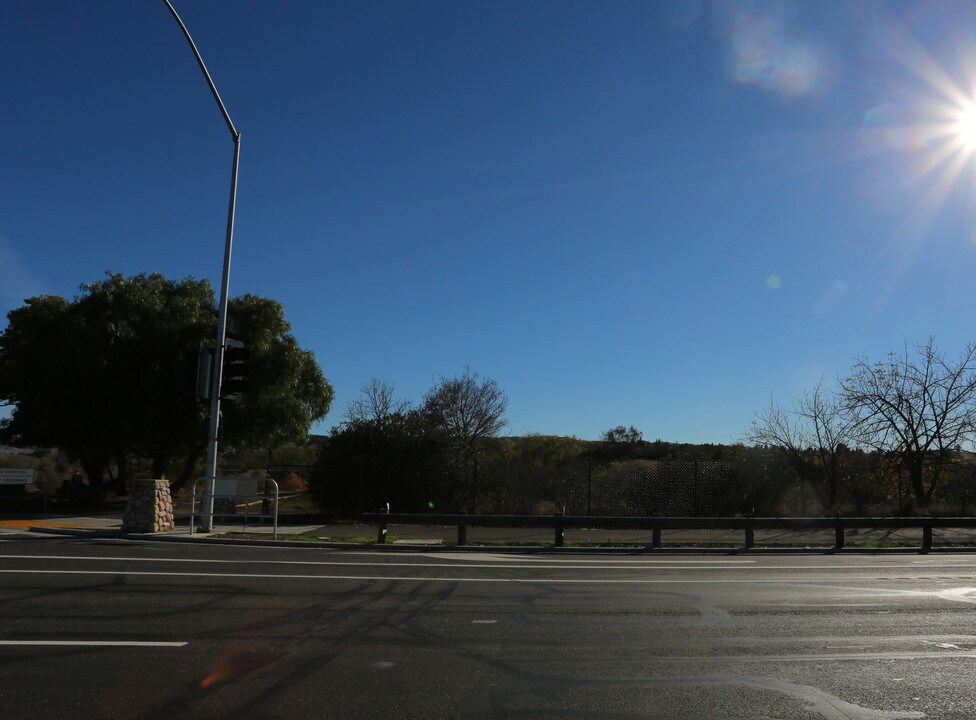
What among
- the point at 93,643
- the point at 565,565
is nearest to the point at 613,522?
the point at 565,565

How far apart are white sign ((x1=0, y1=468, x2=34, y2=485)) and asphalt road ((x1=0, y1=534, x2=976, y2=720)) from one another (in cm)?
1186

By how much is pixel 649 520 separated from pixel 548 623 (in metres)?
10.2

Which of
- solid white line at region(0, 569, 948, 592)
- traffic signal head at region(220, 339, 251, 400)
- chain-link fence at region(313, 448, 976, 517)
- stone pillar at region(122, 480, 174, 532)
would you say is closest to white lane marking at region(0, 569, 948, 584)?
solid white line at region(0, 569, 948, 592)

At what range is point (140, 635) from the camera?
24.4 ft

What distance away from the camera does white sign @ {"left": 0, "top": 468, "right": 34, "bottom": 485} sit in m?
22.9

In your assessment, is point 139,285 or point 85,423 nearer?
point 85,423

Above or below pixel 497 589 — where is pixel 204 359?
above

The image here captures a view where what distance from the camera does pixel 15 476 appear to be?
2300cm

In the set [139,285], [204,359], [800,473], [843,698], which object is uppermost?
[139,285]

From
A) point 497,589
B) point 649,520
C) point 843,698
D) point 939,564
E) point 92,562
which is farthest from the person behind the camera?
point 649,520

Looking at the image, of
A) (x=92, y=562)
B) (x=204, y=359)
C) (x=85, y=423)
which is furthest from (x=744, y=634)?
(x=85, y=423)

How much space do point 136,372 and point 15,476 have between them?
461 centimetres

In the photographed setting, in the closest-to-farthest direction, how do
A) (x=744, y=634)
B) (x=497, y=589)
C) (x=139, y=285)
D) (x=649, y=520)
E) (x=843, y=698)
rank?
(x=843, y=698)
(x=744, y=634)
(x=497, y=589)
(x=649, y=520)
(x=139, y=285)

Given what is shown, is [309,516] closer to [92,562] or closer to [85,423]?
[85,423]
